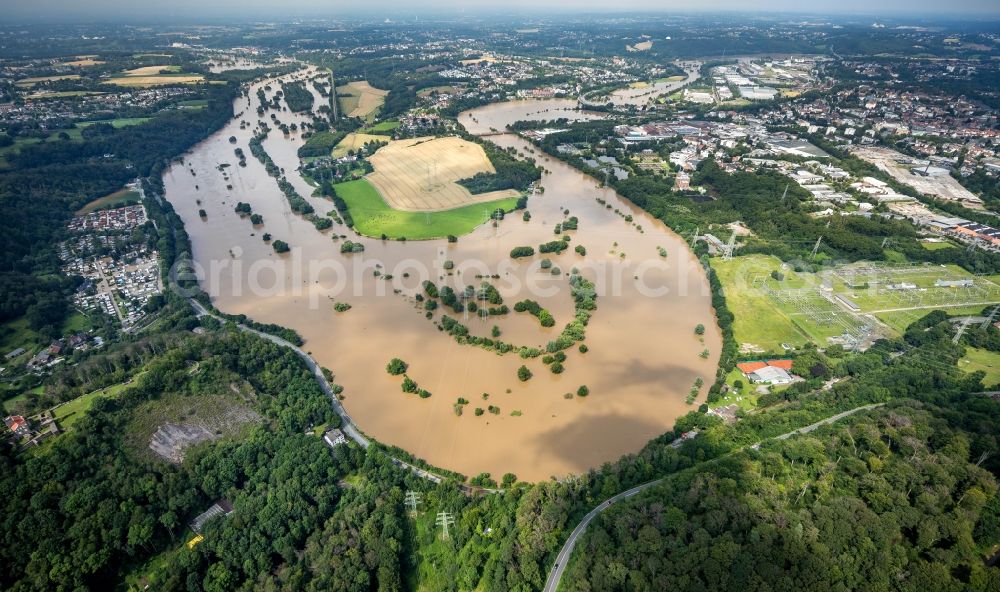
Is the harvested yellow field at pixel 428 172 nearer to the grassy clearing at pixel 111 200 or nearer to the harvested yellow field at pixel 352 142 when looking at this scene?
the harvested yellow field at pixel 352 142

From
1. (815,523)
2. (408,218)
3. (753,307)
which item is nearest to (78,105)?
(408,218)

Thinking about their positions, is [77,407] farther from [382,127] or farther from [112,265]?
[382,127]

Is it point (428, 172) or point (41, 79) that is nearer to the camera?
point (428, 172)

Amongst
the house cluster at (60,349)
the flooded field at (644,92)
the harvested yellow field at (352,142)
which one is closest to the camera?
the house cluster at (60,349)

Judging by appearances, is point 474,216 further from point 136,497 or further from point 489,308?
point 136,497

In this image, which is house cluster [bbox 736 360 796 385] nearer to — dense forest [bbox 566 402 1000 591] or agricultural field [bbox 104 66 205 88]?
dense forest [bbox 566 402 1000 591]

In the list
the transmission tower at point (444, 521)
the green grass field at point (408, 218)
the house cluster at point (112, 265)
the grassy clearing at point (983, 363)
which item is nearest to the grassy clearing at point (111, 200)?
the house cluster at point (112, 265)

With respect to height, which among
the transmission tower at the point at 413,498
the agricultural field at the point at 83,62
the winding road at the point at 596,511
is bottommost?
the transmission tower at the point at 413,498
